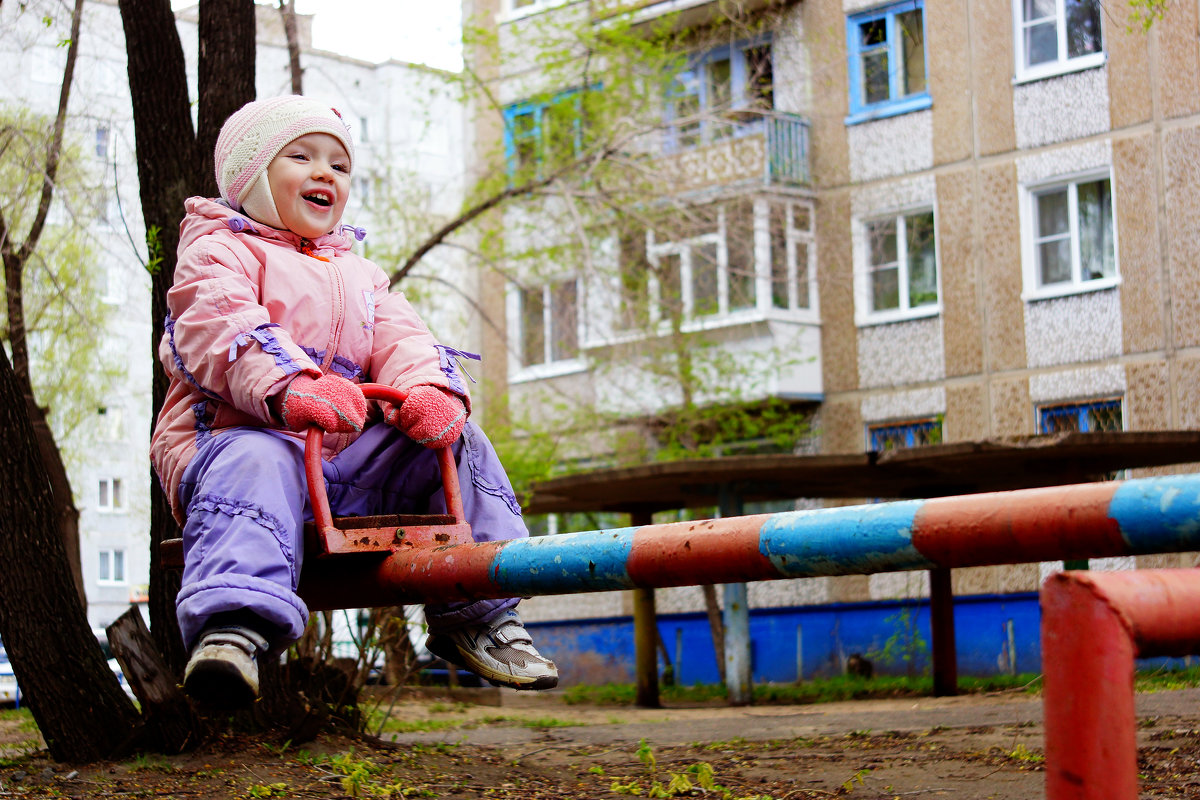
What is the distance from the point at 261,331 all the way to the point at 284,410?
0.21m

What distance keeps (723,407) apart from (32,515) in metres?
13.1

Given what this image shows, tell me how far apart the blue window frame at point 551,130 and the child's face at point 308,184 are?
10.0 meters

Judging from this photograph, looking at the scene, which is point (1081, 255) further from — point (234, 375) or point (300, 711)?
point (234, 375)

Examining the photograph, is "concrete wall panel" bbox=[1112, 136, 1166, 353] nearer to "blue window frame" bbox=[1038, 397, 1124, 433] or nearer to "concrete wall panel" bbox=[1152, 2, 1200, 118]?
"concrete wall panel" bbox=[1152, 2, 1200, 118]

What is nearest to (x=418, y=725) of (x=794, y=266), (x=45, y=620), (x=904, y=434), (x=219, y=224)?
(x=45, y=620)

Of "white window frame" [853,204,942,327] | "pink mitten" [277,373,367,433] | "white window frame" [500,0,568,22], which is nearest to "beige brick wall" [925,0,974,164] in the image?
"white window frame" [853,204,942,327]

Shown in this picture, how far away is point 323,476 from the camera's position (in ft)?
10.3

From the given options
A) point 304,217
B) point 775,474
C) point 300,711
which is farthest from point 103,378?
point 304,217

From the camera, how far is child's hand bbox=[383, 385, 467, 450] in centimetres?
319

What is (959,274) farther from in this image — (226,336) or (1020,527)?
(1020,527)

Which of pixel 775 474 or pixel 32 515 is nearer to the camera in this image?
pixel 32 515

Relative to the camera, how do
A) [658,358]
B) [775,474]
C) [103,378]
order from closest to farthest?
[775,474]
[658,358]
[103,378]

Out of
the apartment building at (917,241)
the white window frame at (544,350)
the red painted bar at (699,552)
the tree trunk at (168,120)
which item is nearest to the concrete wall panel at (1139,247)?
the apartment building at (917,241)

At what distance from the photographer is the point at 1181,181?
51.7 feet
